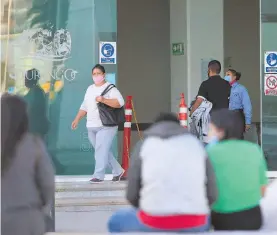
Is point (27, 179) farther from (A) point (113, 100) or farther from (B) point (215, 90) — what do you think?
(B) point (215, 90)

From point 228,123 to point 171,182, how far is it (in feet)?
2.73

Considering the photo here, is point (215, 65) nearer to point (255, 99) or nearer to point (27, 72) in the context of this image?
point (27, 72)

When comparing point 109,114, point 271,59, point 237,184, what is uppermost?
point 271,59

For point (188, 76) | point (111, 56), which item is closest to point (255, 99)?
point (188, 76)

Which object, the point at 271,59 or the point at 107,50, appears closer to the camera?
the point at 107,50

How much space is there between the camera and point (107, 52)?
9.30 meters

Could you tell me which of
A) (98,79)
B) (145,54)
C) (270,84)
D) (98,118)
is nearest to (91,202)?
(98,118)

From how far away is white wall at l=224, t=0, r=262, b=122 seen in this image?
1482 centimetres

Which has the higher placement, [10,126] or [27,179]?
[10,126]

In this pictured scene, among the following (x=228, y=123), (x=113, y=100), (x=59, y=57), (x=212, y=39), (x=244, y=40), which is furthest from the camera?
(x=244, y=40)

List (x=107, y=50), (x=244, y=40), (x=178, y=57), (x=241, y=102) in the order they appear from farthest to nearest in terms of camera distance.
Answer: (x=244, y=40) → (x=178, y=57) → (x=241, y=102) → (x=107, y=50)

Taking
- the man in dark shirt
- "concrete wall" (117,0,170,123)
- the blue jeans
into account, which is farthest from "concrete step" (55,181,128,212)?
"concrete wall" (117,0,170,123)

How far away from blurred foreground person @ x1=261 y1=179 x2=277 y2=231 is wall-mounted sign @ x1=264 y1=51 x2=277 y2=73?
5.34 metres

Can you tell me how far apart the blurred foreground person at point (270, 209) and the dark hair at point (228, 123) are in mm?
616
